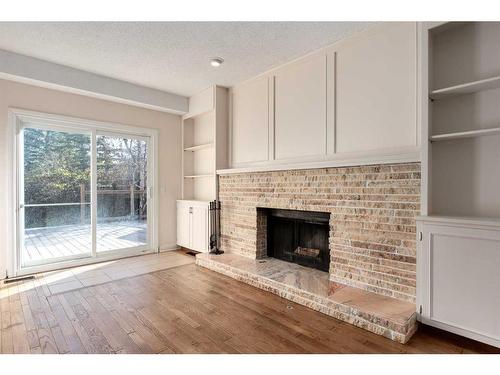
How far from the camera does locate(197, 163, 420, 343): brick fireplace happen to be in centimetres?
235

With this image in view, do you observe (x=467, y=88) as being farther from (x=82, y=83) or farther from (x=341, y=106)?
(x=82, y=83)

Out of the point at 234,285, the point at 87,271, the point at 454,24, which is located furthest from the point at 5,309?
the point at 454,24

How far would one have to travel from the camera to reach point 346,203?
9.30 ft

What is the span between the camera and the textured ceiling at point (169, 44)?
2670mm

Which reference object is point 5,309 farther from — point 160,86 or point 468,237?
point 468,237

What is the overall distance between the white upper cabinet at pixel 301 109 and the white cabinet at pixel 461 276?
4.67 ft

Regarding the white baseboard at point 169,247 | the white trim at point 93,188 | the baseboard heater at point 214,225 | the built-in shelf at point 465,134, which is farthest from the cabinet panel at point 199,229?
the built-in shelf at point 465,134

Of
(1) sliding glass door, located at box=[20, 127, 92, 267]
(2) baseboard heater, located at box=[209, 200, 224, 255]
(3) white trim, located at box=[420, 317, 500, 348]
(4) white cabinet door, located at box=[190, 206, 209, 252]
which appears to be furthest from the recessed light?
(3) white trim, located at box=[420, 317, 500, 348]

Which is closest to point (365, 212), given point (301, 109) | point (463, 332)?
point (463, 332)

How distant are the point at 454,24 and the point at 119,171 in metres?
4.44

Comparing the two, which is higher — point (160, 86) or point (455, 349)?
point (160, 86)

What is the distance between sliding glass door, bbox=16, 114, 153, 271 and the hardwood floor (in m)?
0.87

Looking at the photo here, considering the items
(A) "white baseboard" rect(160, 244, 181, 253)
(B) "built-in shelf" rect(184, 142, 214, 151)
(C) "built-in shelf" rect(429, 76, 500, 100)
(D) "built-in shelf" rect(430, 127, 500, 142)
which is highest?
(C) "built-in shelf" rect(429, 76, 500, 100)

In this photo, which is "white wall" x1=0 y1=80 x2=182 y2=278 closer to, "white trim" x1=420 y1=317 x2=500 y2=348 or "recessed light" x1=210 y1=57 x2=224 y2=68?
"recessed light" x1=210 y1=57 x2=224 y2=68
